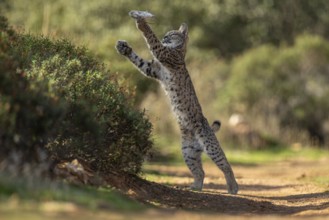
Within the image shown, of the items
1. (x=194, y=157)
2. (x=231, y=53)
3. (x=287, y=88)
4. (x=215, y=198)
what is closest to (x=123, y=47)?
(x=194, y=157)

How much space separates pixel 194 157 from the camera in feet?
46.1

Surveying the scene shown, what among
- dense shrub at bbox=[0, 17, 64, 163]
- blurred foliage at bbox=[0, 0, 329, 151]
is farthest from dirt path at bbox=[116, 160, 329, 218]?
blurred foliage at bbox=[0, 0, 329, 151]

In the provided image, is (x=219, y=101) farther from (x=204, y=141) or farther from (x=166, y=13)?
(x=204, y=141)

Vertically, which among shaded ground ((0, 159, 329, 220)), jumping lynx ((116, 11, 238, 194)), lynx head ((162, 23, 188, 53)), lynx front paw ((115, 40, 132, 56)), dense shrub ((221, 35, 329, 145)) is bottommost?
shaded ground ((0, 159, 329, 220))

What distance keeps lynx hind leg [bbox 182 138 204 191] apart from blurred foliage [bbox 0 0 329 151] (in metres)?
2.59

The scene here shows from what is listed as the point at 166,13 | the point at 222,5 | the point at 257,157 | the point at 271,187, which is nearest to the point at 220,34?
the point at 222,5

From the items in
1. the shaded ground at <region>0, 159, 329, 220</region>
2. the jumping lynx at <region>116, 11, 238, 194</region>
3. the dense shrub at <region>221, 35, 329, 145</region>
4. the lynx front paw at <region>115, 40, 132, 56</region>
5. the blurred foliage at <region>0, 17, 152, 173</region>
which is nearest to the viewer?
the shaded ground at <region>0, 159, 329, 220</region>

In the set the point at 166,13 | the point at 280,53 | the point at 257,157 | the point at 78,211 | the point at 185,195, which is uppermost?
the point at 166,13

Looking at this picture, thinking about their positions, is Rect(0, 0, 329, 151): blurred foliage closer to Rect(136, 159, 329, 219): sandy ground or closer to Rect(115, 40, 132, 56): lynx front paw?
Rect(136, 159, 329, 219): sandy ground

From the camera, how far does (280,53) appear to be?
110 ft

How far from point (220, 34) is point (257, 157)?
19.9 m

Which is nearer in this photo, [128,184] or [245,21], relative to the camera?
[128,184]

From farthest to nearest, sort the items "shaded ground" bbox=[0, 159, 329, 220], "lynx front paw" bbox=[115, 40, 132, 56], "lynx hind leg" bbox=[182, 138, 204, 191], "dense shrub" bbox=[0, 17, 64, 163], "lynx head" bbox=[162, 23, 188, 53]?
"lynx head" bbox=[162, 23, 188, 53] → "lynx hind leg" bbox=[182, 138, 204, 191] → "lynx front paw" bbox=[115, 40, 132, 56] → "dense shrub" bbox=[0, 17, 64, 163] → "shaded ground" bbox=[0, 159, 329, 220]

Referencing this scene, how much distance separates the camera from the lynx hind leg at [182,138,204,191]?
46.0 feet
